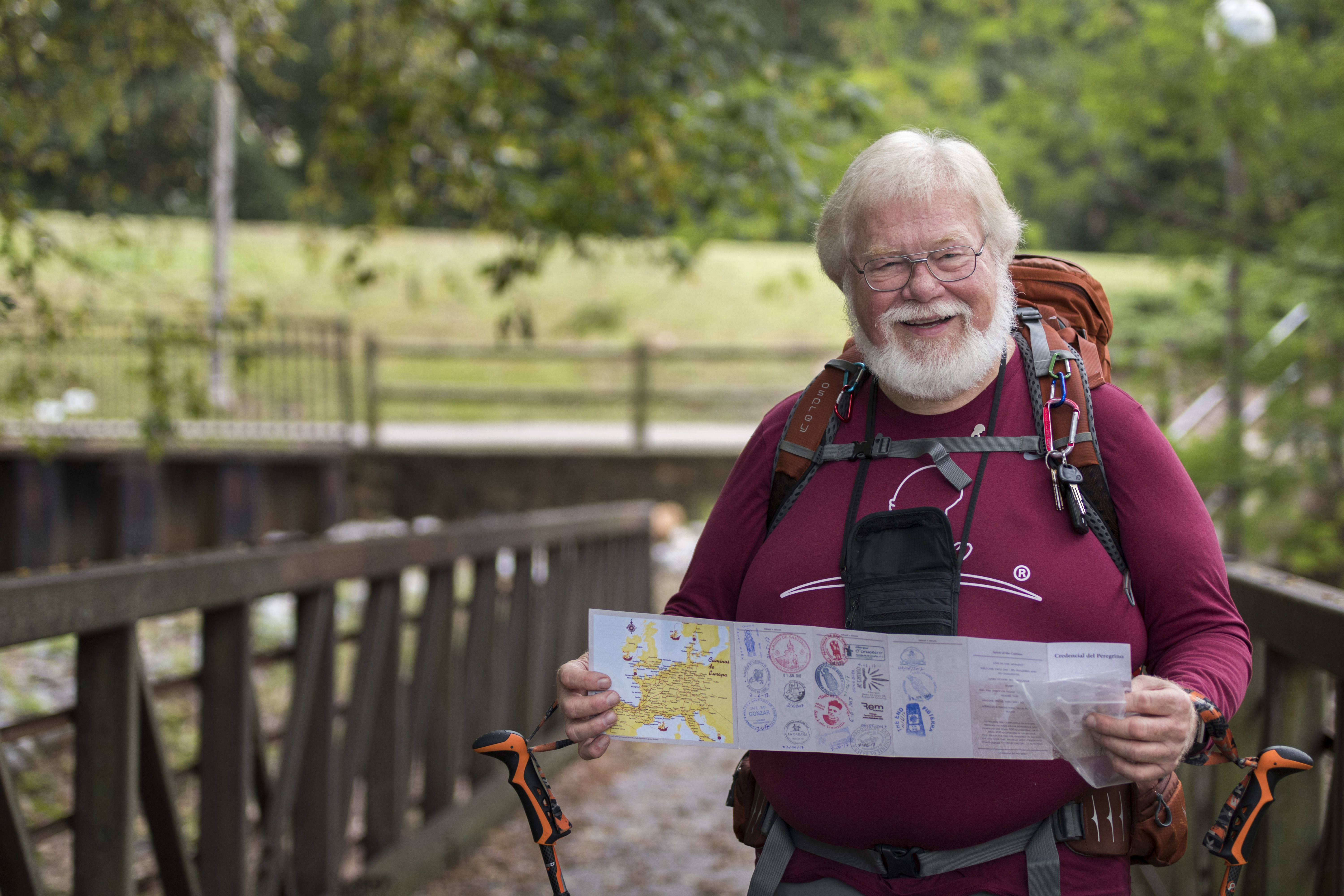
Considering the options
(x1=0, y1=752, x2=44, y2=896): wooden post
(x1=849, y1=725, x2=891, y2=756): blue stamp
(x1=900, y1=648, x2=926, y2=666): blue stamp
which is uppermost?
(x1=900, y1=648, x2=926, y2=666): blue stamp

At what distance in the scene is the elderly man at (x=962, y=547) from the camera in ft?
5.90

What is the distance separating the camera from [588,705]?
185cm

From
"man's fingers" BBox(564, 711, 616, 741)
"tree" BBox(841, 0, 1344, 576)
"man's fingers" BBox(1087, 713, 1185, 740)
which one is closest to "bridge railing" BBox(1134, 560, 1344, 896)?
"man's fingers" BBox(1087, 713, 1185, 740)

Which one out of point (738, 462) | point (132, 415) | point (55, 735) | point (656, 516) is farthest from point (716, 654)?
point (656, 516)

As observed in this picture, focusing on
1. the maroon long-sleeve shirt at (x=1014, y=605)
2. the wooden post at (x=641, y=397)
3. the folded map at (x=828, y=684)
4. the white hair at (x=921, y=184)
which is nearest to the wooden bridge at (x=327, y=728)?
the maroon long-sleeve shirt at (x=1014, y=605)

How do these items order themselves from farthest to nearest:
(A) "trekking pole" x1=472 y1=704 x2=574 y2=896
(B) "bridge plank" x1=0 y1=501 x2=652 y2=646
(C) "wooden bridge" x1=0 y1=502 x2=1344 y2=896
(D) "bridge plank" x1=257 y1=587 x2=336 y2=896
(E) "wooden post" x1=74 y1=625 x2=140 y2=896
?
(D) "bridge plank" x1=257 y1=587 x2=336 y2=896
(E) "wooden post" x1=74 y1=625 x2=140 y2=896
(C) "wooden bridge" x1=0 y1=502 x2=1344 y2=896
(B) "bridge plank" x1=0 y1=501 x2=652 y2=646
(A) "trekking pole" x1=472 y1=704 x2=574 y2=896

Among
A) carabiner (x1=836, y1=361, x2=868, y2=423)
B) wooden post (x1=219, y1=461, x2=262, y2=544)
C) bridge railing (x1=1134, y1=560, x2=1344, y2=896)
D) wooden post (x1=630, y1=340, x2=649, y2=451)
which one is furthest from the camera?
wooden post (x1=630, y1=340, x2=649, y2=451)

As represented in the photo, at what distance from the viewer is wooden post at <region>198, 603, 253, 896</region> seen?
10.5 ft

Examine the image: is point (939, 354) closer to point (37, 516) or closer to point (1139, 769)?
point (1139, 769)

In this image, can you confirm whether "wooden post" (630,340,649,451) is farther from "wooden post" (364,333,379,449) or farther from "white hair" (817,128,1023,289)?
"white hair" (817,128,1023,289)

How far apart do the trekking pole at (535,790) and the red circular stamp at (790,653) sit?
359mm

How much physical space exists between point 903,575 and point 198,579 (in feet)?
6.21

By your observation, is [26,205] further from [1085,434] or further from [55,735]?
[1085,434]

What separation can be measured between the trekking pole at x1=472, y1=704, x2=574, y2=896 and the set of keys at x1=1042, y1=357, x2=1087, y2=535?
2.76ft
